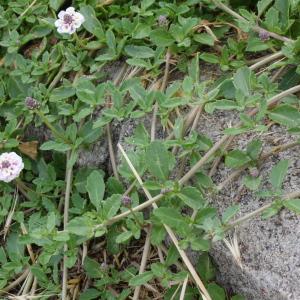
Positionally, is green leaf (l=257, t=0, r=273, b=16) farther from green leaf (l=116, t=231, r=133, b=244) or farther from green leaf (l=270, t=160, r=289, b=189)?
green leaf (l=116, t=231, r=133, b=244)

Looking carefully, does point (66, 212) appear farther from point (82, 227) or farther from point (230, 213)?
point (230, 213)

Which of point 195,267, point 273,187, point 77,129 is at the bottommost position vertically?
point 195,267

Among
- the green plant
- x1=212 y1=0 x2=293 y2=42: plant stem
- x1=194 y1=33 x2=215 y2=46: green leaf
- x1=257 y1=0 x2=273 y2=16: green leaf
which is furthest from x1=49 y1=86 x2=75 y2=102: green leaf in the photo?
x1=257 y1=0 x2=273 y2=16: green leaf

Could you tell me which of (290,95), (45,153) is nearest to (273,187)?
(290,95)

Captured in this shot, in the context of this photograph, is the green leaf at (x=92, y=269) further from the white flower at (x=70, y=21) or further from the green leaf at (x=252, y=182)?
the white flower at (x=70, y=21)

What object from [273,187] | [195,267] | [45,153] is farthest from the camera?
[45,153]

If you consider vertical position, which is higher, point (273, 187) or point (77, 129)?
point (273, 187)

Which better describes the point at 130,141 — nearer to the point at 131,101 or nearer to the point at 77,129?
the point at 131,101
